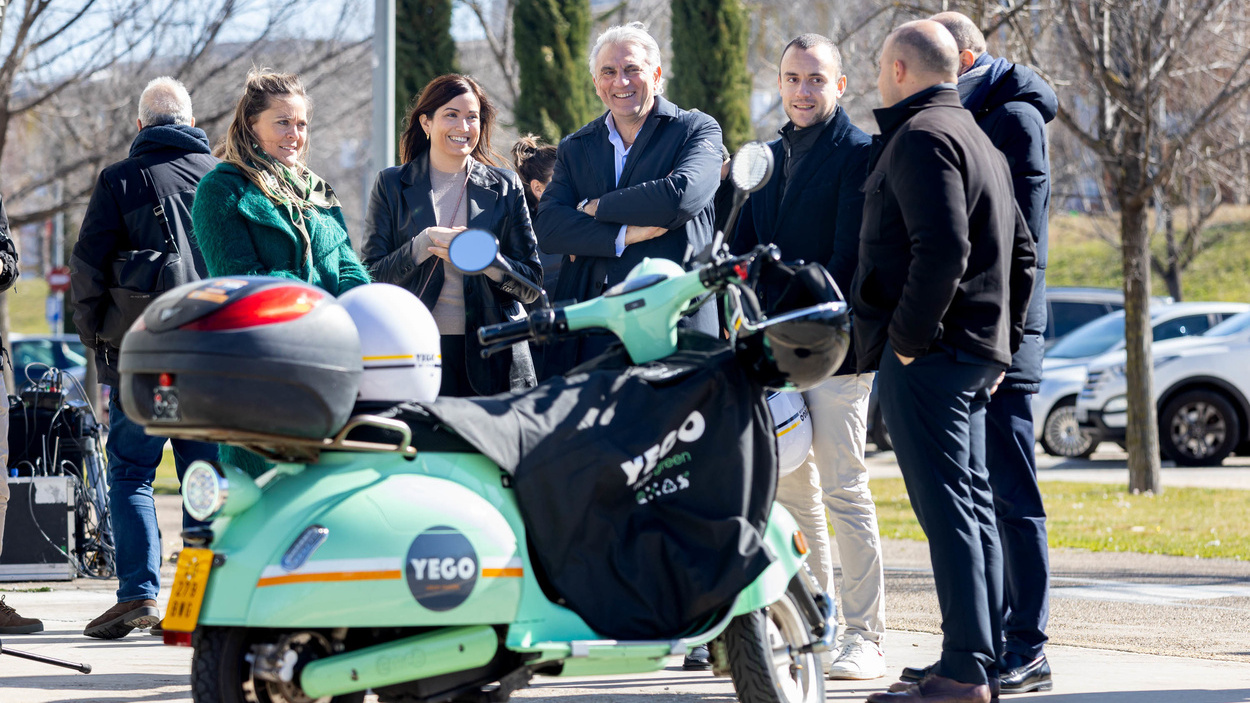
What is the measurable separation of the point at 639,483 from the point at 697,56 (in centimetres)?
1803

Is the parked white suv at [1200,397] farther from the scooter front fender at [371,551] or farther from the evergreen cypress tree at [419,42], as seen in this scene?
the scooter front fender at [371,551]

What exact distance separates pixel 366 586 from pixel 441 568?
173 millimetres

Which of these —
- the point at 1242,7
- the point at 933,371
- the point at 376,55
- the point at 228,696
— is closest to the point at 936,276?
the point at 933,371

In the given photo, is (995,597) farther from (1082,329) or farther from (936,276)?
(1082,329)

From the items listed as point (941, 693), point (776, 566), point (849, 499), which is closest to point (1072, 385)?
point (849, 499)

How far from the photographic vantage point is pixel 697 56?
21.0 metres

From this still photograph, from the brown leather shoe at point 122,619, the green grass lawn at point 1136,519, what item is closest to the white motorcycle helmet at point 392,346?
the brown leather shoe at point 122,619

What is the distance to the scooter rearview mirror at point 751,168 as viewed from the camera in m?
3.79

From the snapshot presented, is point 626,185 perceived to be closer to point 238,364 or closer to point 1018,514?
point 1018,514

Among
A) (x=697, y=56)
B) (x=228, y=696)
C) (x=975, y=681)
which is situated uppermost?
(x=697, y=56)

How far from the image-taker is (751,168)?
3830mm

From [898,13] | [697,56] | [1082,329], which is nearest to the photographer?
[898,13]

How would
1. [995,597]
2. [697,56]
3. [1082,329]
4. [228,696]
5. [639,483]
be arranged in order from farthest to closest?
1. [697,56]
2. [1082,329]
3. [995,597]
4. [639,483]
5. [228,696]

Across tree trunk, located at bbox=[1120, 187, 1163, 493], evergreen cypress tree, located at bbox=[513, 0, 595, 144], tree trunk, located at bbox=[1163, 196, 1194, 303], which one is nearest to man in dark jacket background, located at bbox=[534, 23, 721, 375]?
tree trunk, located at bbox=[1120, 187, 1163, 493]
